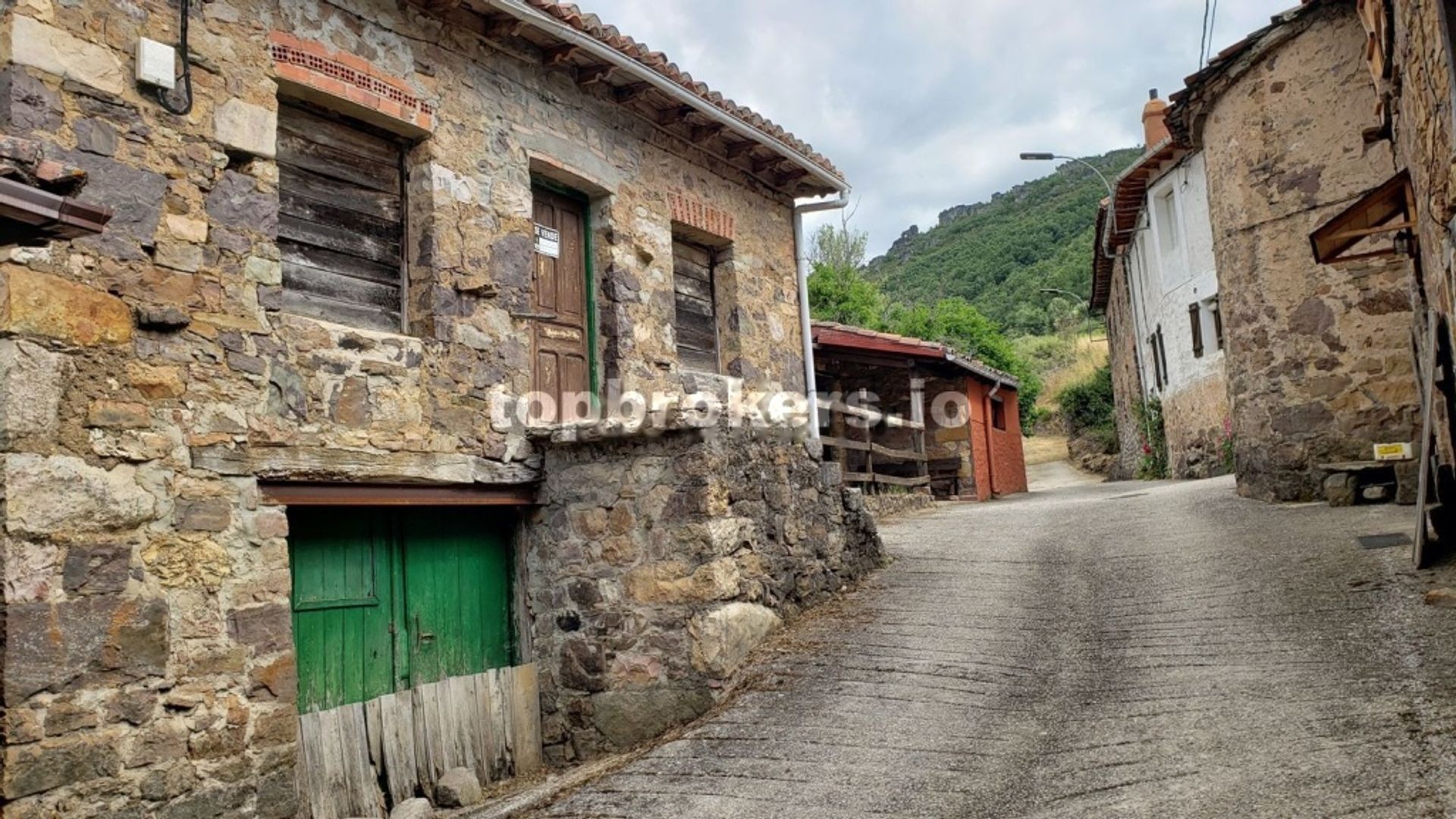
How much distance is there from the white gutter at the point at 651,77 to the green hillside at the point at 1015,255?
23009 millimetres

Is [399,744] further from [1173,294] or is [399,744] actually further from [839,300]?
[839,300]

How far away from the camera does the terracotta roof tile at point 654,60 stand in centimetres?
604

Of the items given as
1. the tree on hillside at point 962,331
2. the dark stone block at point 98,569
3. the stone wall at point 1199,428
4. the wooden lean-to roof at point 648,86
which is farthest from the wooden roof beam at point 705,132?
the tree on hillside at point 962,331

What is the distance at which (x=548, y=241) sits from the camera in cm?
670

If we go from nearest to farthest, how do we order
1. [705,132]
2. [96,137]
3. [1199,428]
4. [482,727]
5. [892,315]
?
[96,137]
[482,727]
[705,132]
[1199,428]
[892,315]

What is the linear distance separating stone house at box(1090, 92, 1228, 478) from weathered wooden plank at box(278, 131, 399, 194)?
35.9ft

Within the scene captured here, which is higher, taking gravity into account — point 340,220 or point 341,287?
point 340,220

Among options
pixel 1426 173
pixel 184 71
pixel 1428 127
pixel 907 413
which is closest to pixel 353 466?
pixel 184 71

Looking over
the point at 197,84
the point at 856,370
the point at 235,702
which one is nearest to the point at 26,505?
the point at 235,702

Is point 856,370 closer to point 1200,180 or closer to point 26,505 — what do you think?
point 1200,180

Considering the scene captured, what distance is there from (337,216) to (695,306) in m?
3.22

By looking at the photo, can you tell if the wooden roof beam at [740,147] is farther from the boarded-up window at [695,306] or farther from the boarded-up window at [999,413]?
the boarded-up window at [999,413]

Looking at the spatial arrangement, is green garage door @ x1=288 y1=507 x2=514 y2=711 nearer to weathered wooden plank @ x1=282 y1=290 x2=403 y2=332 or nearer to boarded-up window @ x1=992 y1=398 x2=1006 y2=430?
weathered wooden plank @ x1=282 y1=290 x2=403 y2=332

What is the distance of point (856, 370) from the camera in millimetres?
14281
